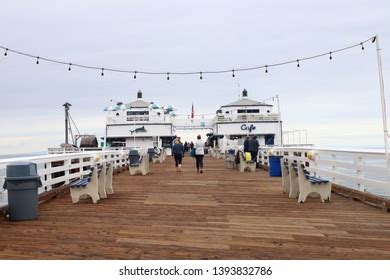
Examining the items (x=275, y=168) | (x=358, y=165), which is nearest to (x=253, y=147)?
(x=275, y=168)

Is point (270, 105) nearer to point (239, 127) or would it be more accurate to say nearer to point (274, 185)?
point (239, 127)

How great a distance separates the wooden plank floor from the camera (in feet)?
14.7

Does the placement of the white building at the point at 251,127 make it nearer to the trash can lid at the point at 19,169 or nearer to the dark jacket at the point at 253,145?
the dark jacket at the point at 253,145

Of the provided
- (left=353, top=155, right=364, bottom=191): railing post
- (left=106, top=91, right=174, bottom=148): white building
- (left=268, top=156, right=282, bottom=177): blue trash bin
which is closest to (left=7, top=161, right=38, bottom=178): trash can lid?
(left=353, top=155, right=364, bottom=191): railing post

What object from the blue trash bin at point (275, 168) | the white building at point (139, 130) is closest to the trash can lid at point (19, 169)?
the blue trash bin at point (275, 168)

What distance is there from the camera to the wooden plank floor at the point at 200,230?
4.48 metres

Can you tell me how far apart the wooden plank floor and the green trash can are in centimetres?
24

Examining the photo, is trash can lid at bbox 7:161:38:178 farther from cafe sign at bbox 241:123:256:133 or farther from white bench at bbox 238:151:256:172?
cafe sign at bbox 241:123:256:133

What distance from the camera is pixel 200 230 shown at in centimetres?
565

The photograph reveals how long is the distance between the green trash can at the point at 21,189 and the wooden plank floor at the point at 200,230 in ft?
0.80

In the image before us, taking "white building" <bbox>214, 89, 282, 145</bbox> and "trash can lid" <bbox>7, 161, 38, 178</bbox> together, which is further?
"white building" <bbox>214, 89, 282, 145</bbox>

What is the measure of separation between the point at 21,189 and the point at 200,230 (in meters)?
3.02

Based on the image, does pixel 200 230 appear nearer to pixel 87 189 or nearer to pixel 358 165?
pixel 87 189
